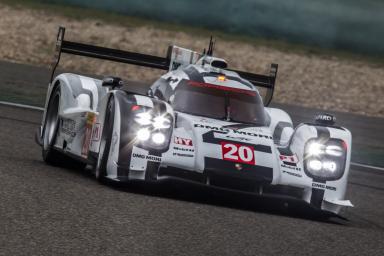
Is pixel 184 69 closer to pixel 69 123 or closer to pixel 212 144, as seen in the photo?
pixel 69 123

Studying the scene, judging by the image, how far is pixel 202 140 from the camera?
881cm

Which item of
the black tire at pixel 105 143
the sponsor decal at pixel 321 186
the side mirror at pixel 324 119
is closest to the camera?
the black tire at pixel 105 143

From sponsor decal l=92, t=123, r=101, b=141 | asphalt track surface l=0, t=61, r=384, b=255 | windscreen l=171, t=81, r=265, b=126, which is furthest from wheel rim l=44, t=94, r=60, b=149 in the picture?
windscreen l=171, t=81, r=265, b=126

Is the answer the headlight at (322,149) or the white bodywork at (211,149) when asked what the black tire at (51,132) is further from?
the headlight at (322,149)

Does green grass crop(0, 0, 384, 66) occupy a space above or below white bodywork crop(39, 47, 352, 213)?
above

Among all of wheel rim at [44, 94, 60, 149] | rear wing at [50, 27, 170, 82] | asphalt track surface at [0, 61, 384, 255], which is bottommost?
asphalt track surface at [0, 61, 384, 255]

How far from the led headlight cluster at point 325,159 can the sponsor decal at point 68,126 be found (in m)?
2.30

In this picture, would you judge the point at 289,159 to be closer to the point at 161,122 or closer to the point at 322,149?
the point at 322,149

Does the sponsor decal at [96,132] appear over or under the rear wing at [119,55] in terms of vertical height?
under

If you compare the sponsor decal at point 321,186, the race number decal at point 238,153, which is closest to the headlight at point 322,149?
the sponsor decal at point 321,186

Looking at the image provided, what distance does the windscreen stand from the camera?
387 inches

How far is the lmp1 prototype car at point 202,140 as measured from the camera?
8688 millimetres

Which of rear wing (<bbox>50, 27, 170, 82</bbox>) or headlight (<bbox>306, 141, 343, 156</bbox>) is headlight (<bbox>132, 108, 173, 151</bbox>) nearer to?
headlight (<bbox>306, 141, 343, 156</bbox>)

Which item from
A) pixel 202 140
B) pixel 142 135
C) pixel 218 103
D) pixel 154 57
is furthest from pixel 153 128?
pixel 154 57
